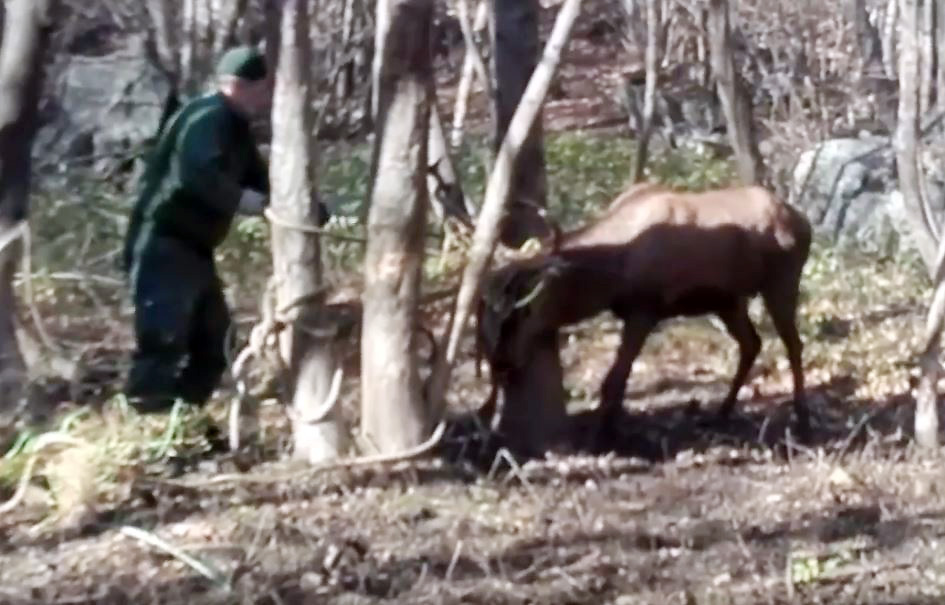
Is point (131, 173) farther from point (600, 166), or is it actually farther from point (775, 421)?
point (775, 421)

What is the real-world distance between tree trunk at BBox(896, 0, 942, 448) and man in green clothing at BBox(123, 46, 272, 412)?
2.70 m

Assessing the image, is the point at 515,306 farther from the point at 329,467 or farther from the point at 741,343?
the point at 741,343

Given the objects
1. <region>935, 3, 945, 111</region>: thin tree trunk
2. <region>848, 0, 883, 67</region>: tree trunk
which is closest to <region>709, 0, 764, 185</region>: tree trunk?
<region>935, 3, 945, 111</region>: thin tree trunk

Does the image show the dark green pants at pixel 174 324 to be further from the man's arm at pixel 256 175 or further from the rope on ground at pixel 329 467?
the rope on ground at pixel 329 467

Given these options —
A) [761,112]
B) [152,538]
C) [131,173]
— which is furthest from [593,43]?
[152,538]

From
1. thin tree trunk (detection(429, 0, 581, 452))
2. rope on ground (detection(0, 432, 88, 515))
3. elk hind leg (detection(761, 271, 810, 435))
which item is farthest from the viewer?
elk hind leg (detection(761, 271, 810, 435))

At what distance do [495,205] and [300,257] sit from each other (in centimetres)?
79

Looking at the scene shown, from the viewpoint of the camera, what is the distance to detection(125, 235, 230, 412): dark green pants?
28.2ft

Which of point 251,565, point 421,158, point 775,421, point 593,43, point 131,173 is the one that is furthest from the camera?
point 593,43

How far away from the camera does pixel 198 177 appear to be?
815cm

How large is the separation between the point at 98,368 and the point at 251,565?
Answer: 3.53m

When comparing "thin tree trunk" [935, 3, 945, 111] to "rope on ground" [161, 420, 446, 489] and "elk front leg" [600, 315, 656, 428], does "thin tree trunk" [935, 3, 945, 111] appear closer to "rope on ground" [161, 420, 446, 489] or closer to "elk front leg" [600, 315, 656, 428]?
"elk front leg" [600, 315, 656, 428]

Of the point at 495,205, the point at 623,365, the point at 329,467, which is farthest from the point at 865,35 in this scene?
the point at 329,467

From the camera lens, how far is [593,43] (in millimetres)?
29547
